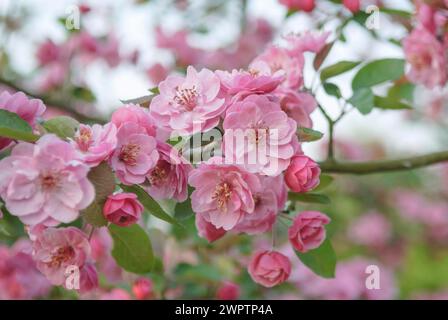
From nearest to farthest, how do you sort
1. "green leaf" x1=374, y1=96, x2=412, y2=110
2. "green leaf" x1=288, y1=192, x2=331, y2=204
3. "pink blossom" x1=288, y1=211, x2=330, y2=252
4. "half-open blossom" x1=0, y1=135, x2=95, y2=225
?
"half-open blossom" x1=0, y1=135, x2=95, y2=225 → "pink blossom" x1=288, y1=211, x2=330, y2=252 → "green leaf" x1=288, y1=192, x2=331, y2=204 → "green leaf" x1=374, y1=96, x2=412, y2=110

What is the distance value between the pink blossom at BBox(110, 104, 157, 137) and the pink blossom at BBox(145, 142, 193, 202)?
0.03m

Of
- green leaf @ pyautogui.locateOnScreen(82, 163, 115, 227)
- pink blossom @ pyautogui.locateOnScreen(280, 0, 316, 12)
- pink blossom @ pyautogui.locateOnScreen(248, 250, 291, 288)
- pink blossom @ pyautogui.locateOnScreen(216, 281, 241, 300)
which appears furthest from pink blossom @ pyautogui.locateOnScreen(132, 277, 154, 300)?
pink blossom @ pyautogui.locateOnScreen(280, 0, 316, 12)

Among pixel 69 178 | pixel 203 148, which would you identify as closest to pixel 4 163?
pixel 69 178

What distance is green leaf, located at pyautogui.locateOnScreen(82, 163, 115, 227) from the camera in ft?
3.09

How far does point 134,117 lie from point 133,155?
0.07 m

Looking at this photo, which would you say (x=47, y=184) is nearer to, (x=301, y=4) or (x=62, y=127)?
(x=62, y=127)

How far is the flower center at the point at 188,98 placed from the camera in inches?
40.5

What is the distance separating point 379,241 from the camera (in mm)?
4273

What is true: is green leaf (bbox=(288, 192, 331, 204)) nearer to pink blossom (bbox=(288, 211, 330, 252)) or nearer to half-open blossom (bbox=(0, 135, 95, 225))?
pink blossom (bbox=(288, 211, 330, 252))

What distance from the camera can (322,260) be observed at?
1221 millimetres

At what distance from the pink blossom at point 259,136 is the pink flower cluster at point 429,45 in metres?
0.62

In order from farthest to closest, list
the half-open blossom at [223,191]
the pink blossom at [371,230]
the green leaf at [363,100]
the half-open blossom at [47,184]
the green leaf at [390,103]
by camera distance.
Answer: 1. the pink blossom at [371,230]
2. the green leaf at [390,103]
3. the green leaf at [363,100]
4. the half-open blossom at [223,191]
5. the half-open blossom at [47,184]

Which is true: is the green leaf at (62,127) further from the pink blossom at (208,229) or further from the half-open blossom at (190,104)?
the pink blossom at (208,229)

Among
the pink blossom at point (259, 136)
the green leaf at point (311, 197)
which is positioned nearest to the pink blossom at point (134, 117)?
the pink blossom at point (259, 136)
